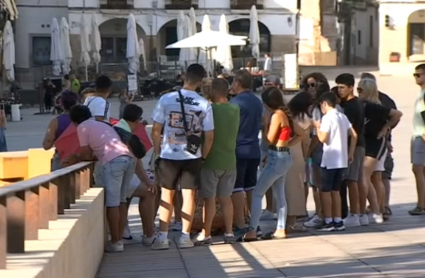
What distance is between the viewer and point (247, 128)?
1009 centimetres

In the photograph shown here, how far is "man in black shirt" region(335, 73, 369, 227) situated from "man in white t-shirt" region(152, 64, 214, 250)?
1944 millimetres

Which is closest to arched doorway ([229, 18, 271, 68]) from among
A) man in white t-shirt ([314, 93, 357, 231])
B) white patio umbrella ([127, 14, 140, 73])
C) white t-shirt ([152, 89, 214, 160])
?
white patio umbrella ([127, 14, 140, 73])

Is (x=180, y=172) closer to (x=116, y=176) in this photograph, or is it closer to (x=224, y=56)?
(x=116, y=176)

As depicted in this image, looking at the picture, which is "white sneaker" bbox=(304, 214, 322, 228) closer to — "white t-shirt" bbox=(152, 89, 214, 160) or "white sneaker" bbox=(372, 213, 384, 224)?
"white sneaker" bbox=(372, 213, 384, 224)

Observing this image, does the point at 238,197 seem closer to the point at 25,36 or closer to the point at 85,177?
the point at 85,177

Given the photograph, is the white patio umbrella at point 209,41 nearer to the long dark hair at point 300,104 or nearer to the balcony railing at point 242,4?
the balcony railing at point 242,4

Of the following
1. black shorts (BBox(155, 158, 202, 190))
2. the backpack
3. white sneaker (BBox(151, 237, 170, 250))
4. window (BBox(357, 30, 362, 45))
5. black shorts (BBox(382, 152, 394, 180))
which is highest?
window (BBox(357, 30, 362, 45))

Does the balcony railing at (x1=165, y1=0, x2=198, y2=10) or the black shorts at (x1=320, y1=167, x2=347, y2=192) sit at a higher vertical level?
the balcony railing at (x1=165, y1=0, x2=198, y2=10)

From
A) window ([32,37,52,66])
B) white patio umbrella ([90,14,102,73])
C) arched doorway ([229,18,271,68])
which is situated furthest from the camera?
arched doorway ([229,18,271,68])

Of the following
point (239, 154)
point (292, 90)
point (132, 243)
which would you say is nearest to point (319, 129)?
point (239, 154)

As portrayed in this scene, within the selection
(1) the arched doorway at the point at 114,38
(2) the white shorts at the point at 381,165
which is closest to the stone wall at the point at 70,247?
(2) the white shorts at the point at 381,165

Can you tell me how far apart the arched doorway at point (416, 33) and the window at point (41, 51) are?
18.2 meters

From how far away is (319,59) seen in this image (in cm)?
5400

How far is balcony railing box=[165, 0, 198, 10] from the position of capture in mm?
47125
